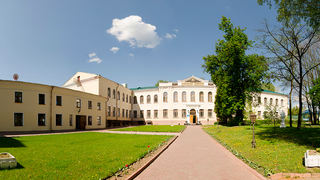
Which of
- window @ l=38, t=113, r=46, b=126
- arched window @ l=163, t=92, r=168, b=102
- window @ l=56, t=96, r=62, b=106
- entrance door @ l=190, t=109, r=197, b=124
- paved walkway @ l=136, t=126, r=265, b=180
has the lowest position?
entrance door @ l=190, t=109, r=197, b=124

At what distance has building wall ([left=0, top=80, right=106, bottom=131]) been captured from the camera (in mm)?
22547

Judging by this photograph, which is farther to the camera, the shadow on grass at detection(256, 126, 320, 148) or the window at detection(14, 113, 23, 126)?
the window at detection(14, 113, 23, 126)

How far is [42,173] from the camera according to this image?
6602 mm

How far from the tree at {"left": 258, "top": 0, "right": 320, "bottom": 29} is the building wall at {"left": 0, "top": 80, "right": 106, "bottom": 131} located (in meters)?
25.3

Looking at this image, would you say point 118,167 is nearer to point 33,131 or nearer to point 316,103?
point 33,131

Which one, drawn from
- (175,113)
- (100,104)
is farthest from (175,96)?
(100,104)

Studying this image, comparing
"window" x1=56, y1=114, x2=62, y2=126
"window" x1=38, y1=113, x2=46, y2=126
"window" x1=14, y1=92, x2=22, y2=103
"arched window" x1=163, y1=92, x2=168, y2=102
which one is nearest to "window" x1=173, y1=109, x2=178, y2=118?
"arched window" x1=163, y1=92, x2=168, y2=102

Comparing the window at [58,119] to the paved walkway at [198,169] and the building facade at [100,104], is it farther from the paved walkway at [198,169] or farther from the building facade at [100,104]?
the paved walkway at [198,169]

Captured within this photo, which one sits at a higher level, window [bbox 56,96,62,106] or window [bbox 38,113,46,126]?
window [bbox 56,96,62,106]

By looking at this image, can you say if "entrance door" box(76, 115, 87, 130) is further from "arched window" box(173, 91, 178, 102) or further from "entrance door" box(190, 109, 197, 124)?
"entrance door" box(190, 109, 197, 124)

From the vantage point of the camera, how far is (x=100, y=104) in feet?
121

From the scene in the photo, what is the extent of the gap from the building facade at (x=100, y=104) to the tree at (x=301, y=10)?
50.6 feet

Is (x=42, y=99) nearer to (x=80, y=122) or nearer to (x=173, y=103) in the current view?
(x=80, y=122)

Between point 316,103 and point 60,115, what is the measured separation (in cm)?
3563
